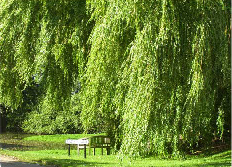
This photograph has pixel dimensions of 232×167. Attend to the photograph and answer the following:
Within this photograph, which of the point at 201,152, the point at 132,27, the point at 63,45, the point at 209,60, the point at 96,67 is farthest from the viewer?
the point at 201,152

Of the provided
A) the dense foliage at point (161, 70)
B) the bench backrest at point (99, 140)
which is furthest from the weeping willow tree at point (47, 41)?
the bench backrest at point (99, 140)

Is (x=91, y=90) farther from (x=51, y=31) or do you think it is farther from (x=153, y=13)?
(x=51, y=31)

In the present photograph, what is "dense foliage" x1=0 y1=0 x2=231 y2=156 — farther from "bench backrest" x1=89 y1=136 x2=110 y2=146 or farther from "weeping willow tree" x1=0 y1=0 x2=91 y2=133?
"bench backrest" x1=89 y1=136 x2=110 y2=146

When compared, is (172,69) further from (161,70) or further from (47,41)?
(47,41)

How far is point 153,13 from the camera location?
7223 mm

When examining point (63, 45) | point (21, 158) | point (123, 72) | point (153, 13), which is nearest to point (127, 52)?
point (123, 72)

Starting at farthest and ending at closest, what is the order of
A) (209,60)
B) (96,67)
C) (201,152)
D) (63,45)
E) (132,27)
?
1. (201,152)
2. (63,45)
3. (96,67)
4. (132,27)
5. (209,60)

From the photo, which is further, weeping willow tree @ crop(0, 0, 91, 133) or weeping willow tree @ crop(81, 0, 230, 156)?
weeping willow tree @ crop(0, 0, 91, 133)

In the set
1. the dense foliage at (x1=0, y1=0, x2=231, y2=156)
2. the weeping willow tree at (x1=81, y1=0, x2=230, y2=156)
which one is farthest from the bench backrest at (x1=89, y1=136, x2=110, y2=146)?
the weeping willow tree at (x1=81, y1=0, x2=230, y2=156)

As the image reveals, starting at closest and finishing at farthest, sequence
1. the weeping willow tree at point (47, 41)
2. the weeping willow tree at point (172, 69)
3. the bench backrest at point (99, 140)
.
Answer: the weeping willow tree at point (172, 69)
the weeping willow tree at point (47, 41)
the bench backrest at point (99, 140)

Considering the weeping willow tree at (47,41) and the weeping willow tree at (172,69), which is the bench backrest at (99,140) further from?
the weeping willow tree at (172,69)

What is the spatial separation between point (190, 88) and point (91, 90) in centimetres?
230

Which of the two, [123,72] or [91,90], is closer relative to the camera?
[123,72]

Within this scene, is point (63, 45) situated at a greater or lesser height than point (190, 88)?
greater
